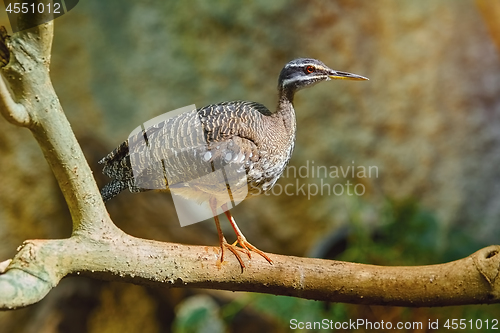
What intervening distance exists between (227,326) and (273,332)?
0.32 meters

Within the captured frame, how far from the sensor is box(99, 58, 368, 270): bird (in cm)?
138

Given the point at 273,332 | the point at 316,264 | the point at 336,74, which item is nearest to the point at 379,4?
the point at 336,74

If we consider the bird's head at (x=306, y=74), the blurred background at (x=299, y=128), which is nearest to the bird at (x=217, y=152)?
the bird's head at (x=306, y=74)

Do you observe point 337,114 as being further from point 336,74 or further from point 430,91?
point 336,74

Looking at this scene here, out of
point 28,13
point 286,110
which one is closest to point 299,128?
point 286,110

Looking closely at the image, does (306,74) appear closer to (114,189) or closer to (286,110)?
(286,110)

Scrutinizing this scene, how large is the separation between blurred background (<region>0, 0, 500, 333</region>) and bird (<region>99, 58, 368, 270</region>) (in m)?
0.94

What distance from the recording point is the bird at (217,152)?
4.53 ft

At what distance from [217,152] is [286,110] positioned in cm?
31

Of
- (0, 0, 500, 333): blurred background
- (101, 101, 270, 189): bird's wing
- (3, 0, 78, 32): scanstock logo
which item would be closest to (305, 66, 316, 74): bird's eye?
(101, 101, 270, 189): bird's wing

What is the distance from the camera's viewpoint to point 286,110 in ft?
5.00

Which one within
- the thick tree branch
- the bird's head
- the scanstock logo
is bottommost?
the thick tree branch

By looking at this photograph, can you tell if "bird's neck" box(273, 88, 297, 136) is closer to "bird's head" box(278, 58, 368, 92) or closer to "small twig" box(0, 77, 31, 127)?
"bird's head" box(278, 58, 368, 92)

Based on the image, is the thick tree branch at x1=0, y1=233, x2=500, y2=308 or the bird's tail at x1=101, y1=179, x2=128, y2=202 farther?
the bird's tail at x1=101, y1=179, x2=128, y2=202
